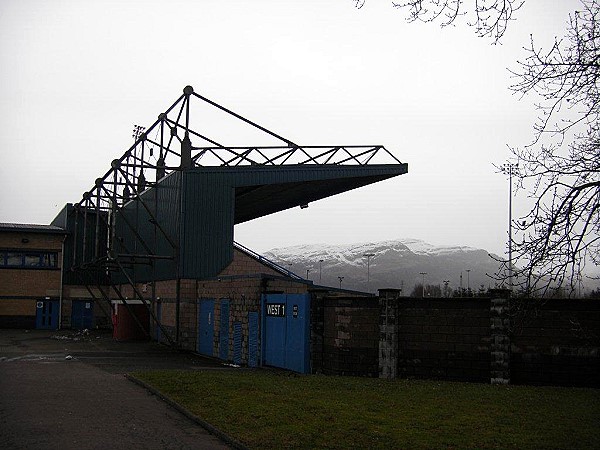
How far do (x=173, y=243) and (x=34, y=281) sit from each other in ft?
67.0

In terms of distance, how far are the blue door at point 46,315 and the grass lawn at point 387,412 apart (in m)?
32.3

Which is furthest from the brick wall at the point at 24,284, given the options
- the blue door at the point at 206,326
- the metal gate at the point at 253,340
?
the metal gate at the point at 253,340

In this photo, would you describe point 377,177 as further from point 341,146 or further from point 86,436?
point 86,436

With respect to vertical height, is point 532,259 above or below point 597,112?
below

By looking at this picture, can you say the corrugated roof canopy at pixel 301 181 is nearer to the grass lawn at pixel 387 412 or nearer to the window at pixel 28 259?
the grass lawn at pixel 387 412

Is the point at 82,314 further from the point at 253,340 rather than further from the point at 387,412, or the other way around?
the point at 387,412

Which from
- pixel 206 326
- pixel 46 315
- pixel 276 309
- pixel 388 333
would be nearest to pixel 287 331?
pixel 276 309

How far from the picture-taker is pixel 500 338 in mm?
17109

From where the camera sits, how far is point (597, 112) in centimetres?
964

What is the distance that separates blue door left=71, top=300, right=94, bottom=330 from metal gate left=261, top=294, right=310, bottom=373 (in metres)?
30.0

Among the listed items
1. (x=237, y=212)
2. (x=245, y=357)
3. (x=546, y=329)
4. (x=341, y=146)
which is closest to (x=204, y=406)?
(x=546, y=329)

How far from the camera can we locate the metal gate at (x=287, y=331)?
66.6 feet

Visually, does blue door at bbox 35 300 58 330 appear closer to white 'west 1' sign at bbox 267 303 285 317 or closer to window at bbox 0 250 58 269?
window at bbox 0 250 58 269

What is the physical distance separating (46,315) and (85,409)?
3683 centimetres
